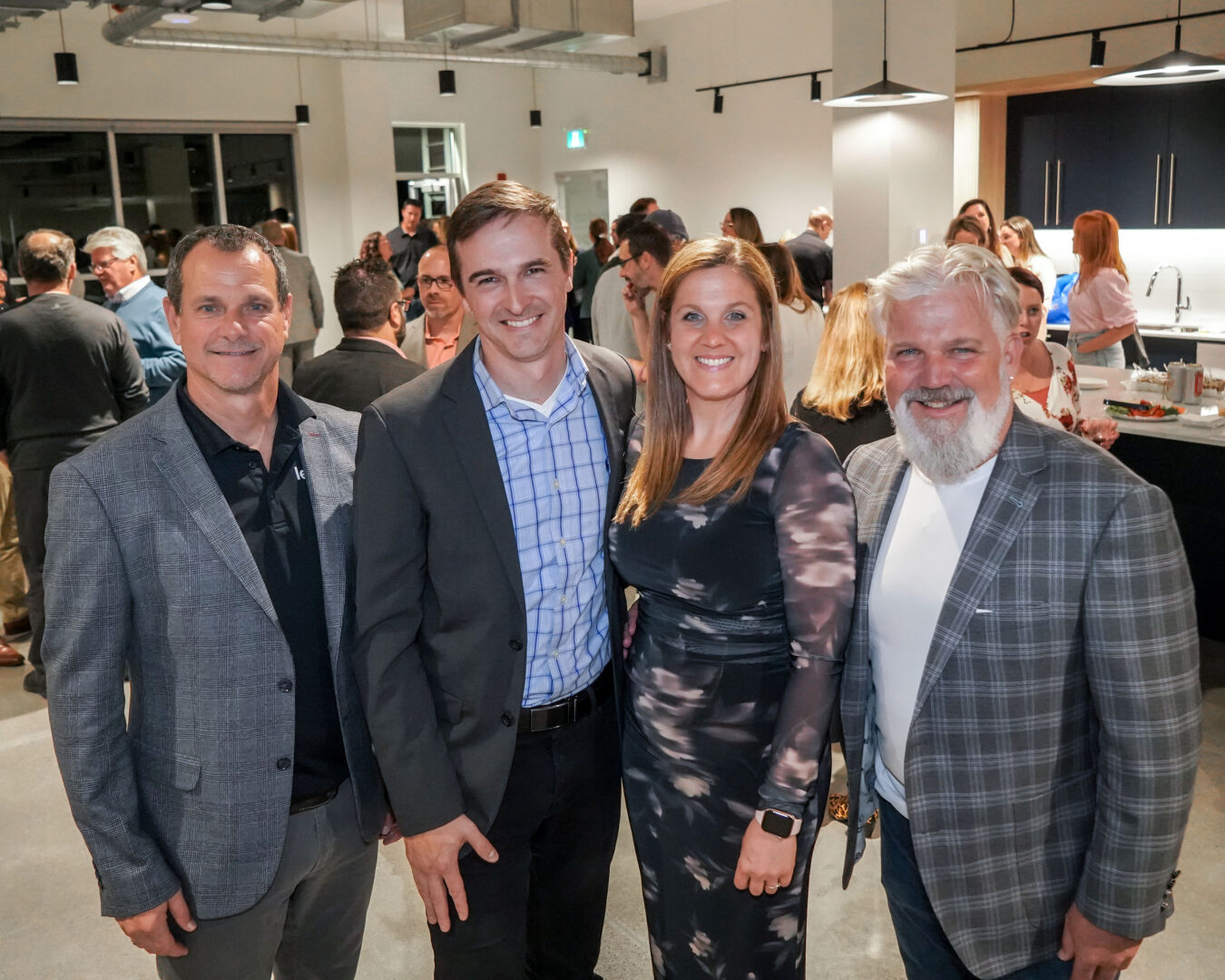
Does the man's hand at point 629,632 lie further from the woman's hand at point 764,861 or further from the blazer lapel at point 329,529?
the blazer lapel at point 329,529

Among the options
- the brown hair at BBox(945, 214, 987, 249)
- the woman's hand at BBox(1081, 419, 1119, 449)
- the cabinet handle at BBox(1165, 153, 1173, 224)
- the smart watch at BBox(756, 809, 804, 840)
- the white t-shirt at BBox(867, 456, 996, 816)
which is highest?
the cabinet handle at BBox(1165, 153, 1173, 224)

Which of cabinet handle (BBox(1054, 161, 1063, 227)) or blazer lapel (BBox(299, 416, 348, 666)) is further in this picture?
cabinet handle (BBox(1054, 161, 1063, 227))

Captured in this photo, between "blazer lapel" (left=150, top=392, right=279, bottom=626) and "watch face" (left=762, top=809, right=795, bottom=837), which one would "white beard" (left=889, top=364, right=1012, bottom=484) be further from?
"blazer lapel" (left=150, top=392, right=279, bottom=626)

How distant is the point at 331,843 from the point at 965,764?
1.10m

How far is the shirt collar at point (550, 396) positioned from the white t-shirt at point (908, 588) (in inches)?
24.9

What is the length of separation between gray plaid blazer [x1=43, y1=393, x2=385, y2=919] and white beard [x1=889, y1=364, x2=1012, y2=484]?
1.09m

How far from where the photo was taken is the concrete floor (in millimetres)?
2789

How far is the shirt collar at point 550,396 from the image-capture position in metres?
1.95

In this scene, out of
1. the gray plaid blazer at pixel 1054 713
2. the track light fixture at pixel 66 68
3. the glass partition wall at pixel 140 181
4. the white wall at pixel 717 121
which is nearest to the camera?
the gray plaid blazer at pixel 1054 713

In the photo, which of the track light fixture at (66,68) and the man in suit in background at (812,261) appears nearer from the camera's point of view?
the man in suit in background at (812,261)

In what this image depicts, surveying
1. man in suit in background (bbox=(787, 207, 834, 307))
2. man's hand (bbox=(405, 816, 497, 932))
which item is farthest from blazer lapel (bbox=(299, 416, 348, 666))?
man in suit in background (bbox=(787, 207, 834, 307))

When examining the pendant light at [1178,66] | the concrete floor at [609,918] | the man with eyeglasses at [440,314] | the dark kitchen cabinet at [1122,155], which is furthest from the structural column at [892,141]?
the concrete floor at [609,918]

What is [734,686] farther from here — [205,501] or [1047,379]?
[1047,379]

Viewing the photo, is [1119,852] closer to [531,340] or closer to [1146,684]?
[1146,684]
